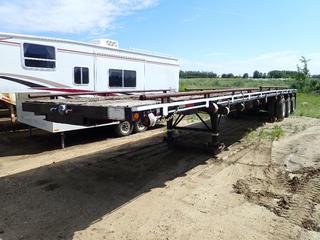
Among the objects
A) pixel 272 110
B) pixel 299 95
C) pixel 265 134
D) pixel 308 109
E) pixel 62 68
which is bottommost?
pixel 265 134

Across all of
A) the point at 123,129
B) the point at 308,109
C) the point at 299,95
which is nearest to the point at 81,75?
the point at 123,129

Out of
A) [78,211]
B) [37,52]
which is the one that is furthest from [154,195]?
[37,52]

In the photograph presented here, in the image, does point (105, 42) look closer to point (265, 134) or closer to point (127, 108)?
point (265, 134)

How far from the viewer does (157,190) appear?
5.43 meters

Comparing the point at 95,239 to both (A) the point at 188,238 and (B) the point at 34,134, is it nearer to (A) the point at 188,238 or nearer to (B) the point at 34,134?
(A) the point at 188,238

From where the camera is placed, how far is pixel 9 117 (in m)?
9.10

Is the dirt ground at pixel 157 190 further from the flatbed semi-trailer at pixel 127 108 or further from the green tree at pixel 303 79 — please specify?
the green tree at pixel 303 79

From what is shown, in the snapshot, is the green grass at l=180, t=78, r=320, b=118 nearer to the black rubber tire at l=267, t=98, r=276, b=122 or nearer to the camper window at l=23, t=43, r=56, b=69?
the black rubber tire at l=267, t=98, r=276, b=122

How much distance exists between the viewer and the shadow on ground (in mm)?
4250

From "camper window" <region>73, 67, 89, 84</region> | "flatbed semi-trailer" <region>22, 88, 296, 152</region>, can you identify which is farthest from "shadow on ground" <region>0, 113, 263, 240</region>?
"camper window" <region>73, 67, 89, 84</region>

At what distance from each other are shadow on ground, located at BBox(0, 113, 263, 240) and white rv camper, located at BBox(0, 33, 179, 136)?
1751 mm

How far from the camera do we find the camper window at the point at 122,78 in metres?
10.4

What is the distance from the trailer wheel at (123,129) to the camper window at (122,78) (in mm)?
1419

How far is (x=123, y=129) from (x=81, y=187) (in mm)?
4465
